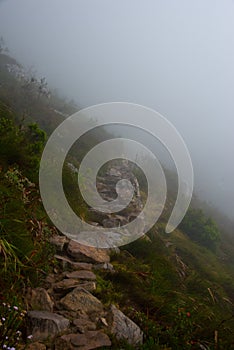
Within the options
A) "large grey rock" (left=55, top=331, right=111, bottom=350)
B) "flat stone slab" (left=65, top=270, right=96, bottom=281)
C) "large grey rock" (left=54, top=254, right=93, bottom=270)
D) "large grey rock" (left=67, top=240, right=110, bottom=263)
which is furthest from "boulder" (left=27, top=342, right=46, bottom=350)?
"large grey rock" (left=67, top=240, right=110, bottom=263)

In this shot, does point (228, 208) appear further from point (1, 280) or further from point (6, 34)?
point (6, 34)

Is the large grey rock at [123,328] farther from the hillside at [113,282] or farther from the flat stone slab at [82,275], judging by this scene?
the flat stone slab at [82,275]

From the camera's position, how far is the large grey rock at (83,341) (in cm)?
254

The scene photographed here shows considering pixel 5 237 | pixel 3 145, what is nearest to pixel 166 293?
pixel 5 237

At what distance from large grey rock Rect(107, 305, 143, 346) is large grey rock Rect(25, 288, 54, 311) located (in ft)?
1.88

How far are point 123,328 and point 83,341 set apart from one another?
53cm

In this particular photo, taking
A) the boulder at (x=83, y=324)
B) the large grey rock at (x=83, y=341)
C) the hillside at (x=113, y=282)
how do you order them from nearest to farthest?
the large grey rock at (x=83, y=341)
the boulder at (x=83, y=324)
the hillside at (x=113, y=282)

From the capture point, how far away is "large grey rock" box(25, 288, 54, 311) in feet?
9.76

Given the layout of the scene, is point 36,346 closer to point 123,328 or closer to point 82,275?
point 123,328

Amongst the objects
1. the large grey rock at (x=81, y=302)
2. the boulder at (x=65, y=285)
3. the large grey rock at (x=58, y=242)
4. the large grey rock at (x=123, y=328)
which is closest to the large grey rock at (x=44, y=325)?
the large grey rock at (x=81, y=302)

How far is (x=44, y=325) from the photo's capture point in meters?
2.64

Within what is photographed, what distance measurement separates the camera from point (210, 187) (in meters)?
61.1

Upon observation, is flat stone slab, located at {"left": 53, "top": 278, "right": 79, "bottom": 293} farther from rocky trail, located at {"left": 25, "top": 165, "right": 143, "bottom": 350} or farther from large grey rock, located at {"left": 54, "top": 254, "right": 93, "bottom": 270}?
large grey rock, located at {"left": 54, "top": 254, "right": 93, "bottom": 270}

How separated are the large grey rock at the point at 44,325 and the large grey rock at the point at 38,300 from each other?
211 millimetres
